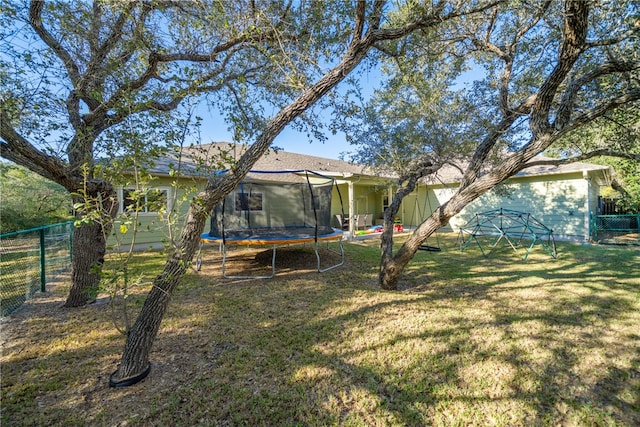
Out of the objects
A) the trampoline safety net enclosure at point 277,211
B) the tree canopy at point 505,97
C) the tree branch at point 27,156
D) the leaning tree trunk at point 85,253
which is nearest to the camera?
the tree branch at point 27,156

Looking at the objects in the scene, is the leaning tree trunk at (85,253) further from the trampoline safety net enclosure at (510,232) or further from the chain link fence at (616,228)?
the chain link fence at (616,228)

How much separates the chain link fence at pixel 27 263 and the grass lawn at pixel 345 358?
332 millimetres

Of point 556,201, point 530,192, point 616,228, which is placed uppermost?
point 530,192

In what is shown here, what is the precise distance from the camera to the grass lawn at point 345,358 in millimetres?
2076

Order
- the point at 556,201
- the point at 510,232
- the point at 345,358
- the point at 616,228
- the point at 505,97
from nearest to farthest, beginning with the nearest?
the point at 345,358, the point at 505,97, the point at 510,232, the point at 616,228, the point at 556,201

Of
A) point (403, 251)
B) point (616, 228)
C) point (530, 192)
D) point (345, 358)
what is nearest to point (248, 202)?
point (403, 251)

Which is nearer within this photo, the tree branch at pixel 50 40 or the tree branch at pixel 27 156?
the tree branch at pixel 27 156

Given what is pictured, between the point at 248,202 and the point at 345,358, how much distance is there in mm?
5814

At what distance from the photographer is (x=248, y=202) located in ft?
25.6

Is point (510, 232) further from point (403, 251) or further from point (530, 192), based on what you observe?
point (403, 251)

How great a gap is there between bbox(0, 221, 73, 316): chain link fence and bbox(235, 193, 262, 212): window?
3.66 metres

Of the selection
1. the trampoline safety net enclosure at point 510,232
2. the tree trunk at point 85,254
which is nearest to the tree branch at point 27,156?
the tree trunk at point 85,254

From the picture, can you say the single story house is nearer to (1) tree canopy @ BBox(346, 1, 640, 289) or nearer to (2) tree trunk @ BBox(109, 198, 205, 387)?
(1) tree canopy @ BBox(346, 1, 640, 289)

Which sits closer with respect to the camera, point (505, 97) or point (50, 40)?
point (50, 40)
